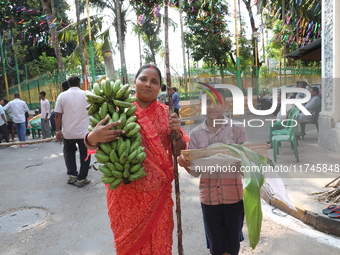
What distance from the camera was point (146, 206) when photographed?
204cm

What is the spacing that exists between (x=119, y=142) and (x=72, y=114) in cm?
351

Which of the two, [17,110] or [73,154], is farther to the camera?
[17,110]

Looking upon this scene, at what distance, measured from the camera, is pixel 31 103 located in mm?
17547

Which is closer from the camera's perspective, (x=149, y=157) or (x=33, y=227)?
(x=149, y=157)

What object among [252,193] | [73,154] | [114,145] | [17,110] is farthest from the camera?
[17,110]

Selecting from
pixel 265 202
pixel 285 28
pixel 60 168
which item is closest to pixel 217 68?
pixel 285 28

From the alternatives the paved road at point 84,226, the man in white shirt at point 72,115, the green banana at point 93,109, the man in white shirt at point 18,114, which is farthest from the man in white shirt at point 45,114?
the green banana at point 93,109

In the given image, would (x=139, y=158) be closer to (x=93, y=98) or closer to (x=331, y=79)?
(x=93, y=98)

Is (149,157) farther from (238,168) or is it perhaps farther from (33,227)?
(33,227)

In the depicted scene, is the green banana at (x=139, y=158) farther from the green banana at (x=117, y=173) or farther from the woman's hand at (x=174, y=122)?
the woman's hand at (x=174, y=122)

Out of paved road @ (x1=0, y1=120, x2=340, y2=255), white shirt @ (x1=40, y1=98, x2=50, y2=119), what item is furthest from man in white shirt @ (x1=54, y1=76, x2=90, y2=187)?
white shirt @ (x1=40, y1=98, x2=50, y2=119)

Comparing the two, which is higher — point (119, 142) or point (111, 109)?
point (111, 109)

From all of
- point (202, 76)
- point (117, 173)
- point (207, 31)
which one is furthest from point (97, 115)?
point (207, 31)

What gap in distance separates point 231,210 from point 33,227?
2904mm
